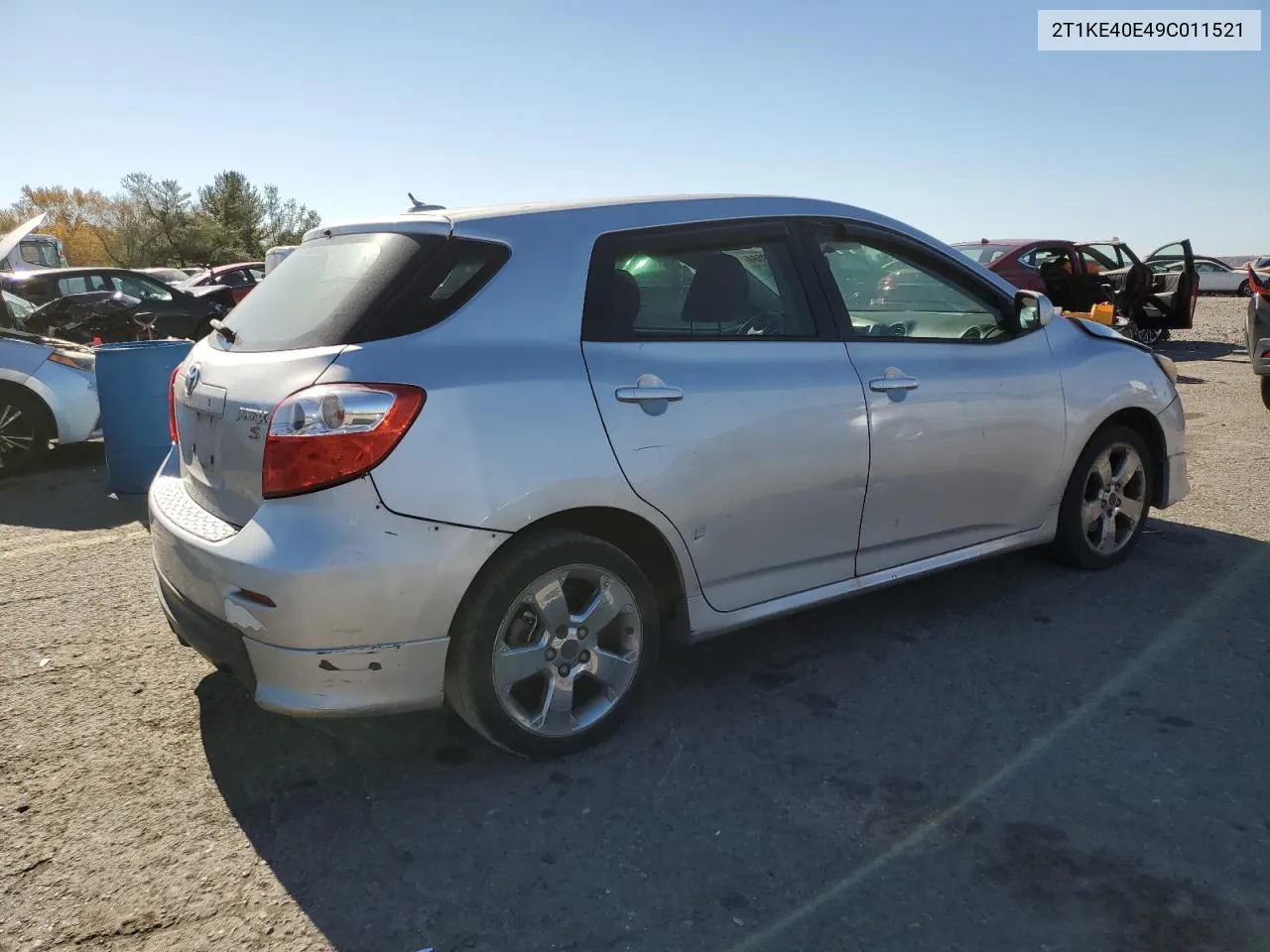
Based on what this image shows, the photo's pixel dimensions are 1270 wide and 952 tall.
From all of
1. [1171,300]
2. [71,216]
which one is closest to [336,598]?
[1171,300]

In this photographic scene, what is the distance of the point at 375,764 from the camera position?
3221 millimetres

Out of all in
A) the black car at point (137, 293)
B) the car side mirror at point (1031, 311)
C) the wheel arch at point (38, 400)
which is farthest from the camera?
the black car at point (137, 293)

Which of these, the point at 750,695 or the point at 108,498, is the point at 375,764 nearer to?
the point at 750,695

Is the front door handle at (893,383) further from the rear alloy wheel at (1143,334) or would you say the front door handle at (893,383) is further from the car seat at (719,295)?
the rear alloy wheel at (1143,334)

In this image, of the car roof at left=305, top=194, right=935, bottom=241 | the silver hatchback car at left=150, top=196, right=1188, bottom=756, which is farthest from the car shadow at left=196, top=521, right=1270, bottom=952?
the car roof at left=305, top=194, right=935, bottom=241

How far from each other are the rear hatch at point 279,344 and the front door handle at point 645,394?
0.66 metres

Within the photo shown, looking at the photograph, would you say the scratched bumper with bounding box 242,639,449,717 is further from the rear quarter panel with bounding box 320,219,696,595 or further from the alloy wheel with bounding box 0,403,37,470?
the alloy wheel with bounding box 0,403,37,470

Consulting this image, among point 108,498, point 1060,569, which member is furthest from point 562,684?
point 108,498

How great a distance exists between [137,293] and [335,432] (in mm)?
14985

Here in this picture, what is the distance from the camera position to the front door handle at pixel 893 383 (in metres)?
3.74

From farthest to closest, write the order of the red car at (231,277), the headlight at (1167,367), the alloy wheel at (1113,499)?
the red car at (231,277), the headlight at (1167,367), the alloy wheel at (1113,499)

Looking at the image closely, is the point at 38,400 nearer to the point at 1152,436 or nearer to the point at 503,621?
the point at 503,621

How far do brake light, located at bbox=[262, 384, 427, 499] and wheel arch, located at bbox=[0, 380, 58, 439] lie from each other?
19.9 feet

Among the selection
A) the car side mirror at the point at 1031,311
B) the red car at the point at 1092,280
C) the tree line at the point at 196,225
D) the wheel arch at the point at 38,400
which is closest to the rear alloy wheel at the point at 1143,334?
the red car at the point at 1092,280
